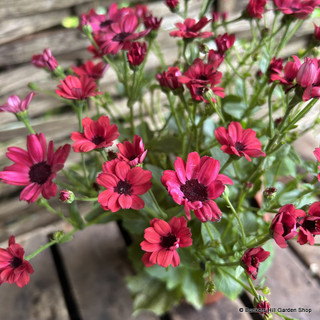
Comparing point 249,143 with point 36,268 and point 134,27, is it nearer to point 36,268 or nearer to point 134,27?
point 134,27

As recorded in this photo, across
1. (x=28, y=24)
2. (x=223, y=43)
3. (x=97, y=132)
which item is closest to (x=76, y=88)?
(x=97, y=132)

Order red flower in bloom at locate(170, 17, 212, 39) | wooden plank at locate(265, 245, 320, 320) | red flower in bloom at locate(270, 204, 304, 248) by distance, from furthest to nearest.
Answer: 1. wooden plank at locate(265, 245, 320, 320)
2. red flower in bloom at locate(170, 17, 212, 39)
3. red flower in bloom at locate(270, 204, 304, 248)

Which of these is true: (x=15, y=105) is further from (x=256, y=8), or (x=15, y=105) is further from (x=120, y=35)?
(x=256, y=8)

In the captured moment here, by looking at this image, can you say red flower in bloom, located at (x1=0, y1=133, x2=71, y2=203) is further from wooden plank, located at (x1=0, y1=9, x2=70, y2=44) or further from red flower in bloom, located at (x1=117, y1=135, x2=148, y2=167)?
wooden plank, located at (x1=0, y1=9, x2=70, y2=44)

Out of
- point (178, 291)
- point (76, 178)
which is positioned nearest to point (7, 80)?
point (76, 178)

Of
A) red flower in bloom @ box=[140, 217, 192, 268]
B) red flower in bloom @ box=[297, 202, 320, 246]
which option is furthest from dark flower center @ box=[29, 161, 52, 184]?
red flower in bloom @ box=[297, 202, 320, 246]

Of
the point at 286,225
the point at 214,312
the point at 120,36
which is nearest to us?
the point at 286,225

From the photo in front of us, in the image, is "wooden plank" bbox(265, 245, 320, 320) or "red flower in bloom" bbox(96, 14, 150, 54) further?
"wooden plank" bbox(265, 245, 320, 320)
